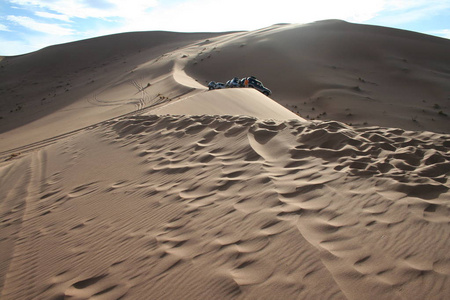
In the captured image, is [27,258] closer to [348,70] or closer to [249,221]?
[249,221]

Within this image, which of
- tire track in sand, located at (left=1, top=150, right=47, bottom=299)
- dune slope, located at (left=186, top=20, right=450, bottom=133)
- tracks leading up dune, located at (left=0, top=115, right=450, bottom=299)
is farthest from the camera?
dune slope, located at (left=186, top=20, right=450, bottom=133)

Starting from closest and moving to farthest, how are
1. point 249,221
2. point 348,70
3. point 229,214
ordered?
point 249,221, point 229,214, point 348,70

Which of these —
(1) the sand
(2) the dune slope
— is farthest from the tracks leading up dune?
(2) the dune slope

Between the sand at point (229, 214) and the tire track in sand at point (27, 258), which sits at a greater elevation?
the sand at point (229, 214)

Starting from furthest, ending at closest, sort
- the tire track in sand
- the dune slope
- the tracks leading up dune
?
the dune slope → the tire track in sand → the tracks leading up dune

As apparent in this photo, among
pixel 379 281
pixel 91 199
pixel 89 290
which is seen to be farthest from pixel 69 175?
pixel 379 281

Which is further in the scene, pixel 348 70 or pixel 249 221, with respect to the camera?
pixel 348 70

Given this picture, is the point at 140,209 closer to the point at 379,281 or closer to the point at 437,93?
the point at 379,281

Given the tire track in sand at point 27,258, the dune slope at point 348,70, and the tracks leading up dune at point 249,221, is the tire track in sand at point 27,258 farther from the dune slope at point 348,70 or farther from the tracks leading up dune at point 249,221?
the dune slope at point 348,70

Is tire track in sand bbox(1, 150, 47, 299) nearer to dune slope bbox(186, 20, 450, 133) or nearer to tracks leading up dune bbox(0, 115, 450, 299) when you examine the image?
tracks leading up dune bbox(0, 115, 450, 299)

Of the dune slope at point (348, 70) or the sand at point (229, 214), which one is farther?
the dune slope at point (348, 70)

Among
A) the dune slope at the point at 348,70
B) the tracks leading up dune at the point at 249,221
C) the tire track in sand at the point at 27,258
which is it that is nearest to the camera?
the tracks leading up dune at the point at 249,221

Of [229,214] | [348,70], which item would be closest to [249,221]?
[229,214]

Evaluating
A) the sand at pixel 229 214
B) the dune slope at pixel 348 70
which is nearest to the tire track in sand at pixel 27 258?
the sand at pixel 229 214
